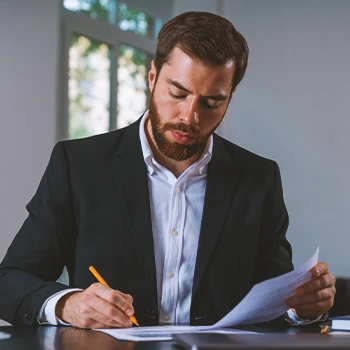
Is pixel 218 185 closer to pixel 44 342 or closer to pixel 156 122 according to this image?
pixel 156 122

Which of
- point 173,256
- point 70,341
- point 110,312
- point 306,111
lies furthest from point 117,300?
point 306,111

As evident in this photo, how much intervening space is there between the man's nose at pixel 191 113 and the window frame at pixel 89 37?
308 cm

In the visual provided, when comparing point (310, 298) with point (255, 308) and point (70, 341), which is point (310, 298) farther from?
point (70, 341)

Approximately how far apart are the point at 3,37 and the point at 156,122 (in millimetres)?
2505

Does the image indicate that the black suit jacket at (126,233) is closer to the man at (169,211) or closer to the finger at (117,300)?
the man at (169,211)

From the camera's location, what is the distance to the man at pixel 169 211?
176cm

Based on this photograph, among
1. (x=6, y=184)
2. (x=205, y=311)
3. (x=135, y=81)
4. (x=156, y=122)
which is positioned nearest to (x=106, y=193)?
(x=156, y=122)

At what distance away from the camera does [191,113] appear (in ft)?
5.92

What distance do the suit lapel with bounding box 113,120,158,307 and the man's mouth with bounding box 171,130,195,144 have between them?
114 millimetres

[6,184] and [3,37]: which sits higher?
[3,37]

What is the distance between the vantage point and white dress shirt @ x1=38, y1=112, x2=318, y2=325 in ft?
5.81

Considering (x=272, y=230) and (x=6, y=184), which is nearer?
(x=272, y=230)

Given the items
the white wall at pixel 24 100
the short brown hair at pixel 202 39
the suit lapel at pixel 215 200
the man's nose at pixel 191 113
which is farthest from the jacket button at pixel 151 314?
the white wall at pixel 24 100

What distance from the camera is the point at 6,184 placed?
415 cm
